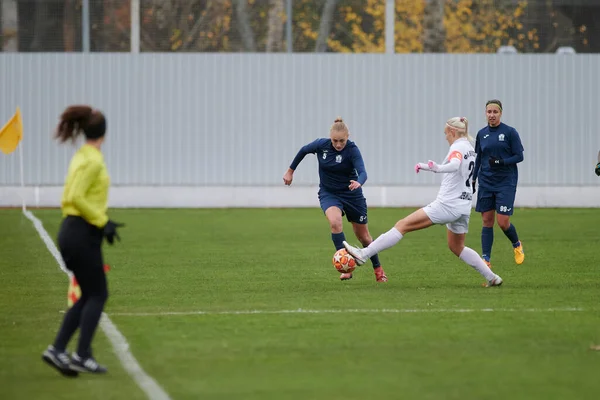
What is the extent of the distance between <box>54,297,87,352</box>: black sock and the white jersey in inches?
221

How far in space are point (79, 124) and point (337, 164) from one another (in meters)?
6.18

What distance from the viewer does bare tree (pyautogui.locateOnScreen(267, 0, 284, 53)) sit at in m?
31.4

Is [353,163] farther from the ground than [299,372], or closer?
farther from the ground

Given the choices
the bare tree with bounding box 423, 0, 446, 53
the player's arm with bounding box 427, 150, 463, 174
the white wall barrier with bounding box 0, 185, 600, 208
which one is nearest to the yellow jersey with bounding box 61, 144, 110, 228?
the player's arm with bounding box 427, 150, 463, 174

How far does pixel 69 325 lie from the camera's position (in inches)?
330

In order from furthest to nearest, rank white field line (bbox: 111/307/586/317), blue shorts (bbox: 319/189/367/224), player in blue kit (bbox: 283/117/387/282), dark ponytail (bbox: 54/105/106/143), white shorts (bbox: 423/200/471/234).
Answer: blue shorts (bbox: 319/189/367/224) < player in blue kit (bbox: 283/117/387/282) < white shorts (bbox: 423/200/471/234) < white field line (bbox: 111/307/586/317) < dark ponytail (bbox: 54/105/106/143)

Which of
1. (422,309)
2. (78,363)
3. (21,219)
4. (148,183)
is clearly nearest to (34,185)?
(148,183)

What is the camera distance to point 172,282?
47.3ft

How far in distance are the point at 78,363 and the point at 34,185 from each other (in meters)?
23.6

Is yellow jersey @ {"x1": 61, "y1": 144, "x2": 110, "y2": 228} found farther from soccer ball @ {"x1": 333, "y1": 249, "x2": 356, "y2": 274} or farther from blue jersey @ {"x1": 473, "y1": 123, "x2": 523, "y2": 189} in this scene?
blue jersey @ {"x1": 473, "y1": 123, "x2": 523, "y2": 189}

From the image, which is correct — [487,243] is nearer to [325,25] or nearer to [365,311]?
[365,311]

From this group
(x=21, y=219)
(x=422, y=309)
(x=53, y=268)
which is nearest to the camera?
(x=422, y=309)

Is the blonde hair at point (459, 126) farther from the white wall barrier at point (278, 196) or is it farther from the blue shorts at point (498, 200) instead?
the white wall barrier at point (278, 196)

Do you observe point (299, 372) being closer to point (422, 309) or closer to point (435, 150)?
point (422, 309)
